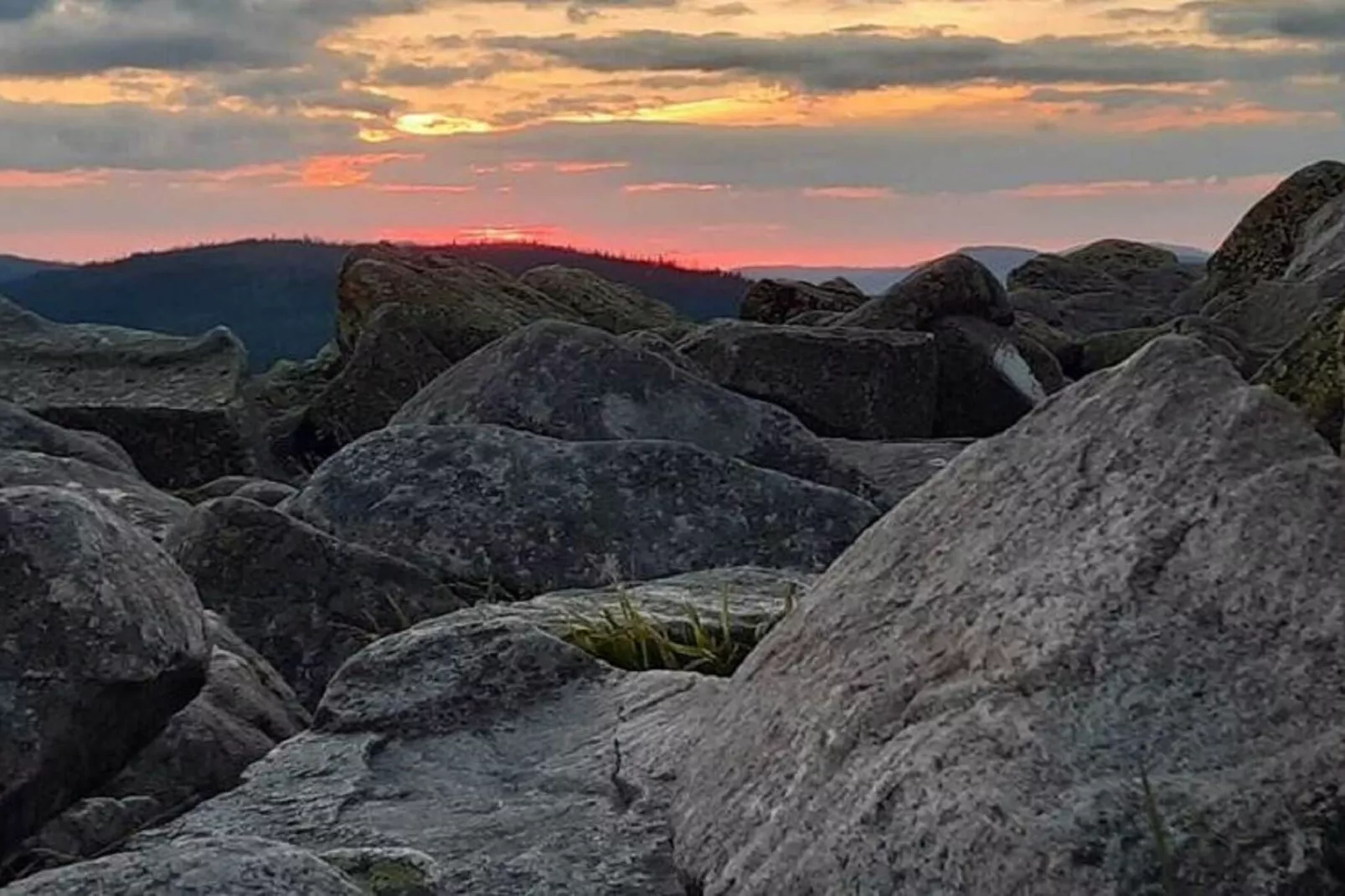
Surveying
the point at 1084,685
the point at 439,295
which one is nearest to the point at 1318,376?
the point at 1084,685

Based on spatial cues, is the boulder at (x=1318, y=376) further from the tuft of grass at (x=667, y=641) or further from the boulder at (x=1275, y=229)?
the boulder at (x=1275, y=229)

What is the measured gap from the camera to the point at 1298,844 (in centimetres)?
425

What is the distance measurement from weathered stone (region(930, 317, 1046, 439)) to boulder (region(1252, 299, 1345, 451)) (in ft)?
40.4

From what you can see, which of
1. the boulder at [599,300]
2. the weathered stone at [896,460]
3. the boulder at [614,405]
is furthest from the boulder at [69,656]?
the boulder at [599,300]

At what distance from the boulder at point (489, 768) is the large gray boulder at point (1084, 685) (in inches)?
11.8

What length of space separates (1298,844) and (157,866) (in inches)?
90.5

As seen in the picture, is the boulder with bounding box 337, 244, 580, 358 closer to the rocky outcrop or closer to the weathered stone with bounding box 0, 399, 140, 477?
the rocky outcrop

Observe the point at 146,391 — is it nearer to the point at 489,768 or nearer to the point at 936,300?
the point at 936,300

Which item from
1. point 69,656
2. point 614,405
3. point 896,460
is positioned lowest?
point 896,460

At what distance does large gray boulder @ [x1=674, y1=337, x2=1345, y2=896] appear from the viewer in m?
4.30

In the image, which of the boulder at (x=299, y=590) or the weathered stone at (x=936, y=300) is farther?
the weathered stone at (x=936, y=300)

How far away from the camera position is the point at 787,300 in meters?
25.3

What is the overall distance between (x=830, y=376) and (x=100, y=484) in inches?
240

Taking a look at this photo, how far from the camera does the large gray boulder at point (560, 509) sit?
424 inches
